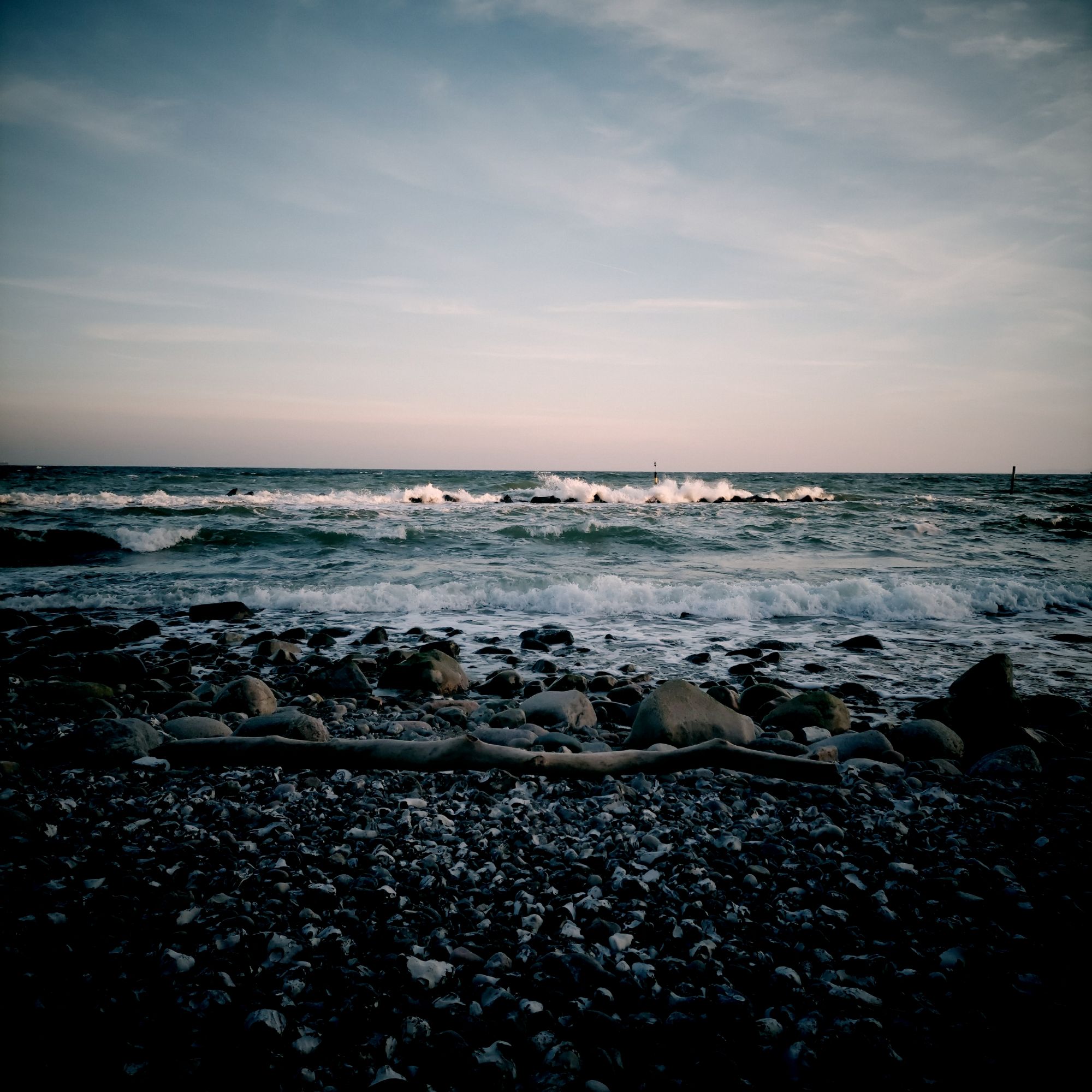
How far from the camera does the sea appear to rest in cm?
787

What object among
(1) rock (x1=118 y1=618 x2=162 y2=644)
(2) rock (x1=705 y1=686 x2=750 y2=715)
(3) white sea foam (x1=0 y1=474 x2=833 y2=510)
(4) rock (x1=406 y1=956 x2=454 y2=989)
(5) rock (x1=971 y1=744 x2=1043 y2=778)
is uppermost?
(3) white sea foam (x1=0 y1=474 x2=833 y2=510)

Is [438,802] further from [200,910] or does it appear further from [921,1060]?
[921,1060]

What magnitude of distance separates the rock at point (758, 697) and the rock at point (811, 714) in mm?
378

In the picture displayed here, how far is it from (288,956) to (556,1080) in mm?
959

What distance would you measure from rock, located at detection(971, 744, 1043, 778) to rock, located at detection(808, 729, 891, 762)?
1.68ft

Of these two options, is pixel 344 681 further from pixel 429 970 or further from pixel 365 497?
pixel 365 497

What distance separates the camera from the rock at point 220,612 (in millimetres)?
8836

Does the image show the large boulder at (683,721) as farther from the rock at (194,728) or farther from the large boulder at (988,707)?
the rock at (194,728)

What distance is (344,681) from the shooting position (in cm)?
584

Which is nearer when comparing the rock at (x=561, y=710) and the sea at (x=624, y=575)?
the rock at (x=561, y=710)

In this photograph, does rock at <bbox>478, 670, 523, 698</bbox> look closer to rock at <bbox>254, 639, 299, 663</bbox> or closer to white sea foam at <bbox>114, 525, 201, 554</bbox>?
rock at <bbox>254, 639, 299, 663</bbox>

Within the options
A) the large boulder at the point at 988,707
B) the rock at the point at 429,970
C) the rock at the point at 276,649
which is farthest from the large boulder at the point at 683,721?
the rock at the point at 276,649

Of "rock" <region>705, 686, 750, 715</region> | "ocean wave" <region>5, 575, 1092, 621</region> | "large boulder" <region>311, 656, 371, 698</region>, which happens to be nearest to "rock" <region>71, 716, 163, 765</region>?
"large boulder" <region>311, 656, 371, 698</region>

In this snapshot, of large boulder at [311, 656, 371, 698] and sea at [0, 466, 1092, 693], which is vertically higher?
sea at [0, 466, 1092, 693]
